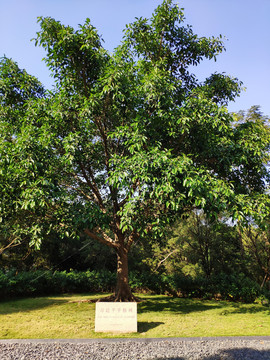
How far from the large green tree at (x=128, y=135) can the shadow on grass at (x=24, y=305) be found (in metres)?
3.12

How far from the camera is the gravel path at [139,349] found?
492 cm

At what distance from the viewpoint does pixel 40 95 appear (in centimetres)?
927

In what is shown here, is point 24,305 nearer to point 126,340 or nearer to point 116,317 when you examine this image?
point 116,317

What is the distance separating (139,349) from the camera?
17.4 ft

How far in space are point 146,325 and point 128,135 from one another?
17.6 feet

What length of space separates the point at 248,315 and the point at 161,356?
17.4ft

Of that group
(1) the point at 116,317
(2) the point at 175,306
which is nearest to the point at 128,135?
(1) the point at 116,317

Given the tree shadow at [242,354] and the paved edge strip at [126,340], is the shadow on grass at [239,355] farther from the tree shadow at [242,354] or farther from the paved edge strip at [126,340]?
the paved edge strip at [126,340]

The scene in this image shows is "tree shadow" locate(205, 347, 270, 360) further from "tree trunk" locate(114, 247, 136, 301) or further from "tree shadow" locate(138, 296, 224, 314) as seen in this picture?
"tree trunk" locate(114, 247, 136, 301)

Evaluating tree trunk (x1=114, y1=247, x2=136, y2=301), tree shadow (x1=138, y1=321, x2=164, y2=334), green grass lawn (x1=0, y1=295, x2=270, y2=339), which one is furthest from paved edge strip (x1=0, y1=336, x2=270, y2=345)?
tree trunk (x1=114, y1=247, x2=136, y2=301)

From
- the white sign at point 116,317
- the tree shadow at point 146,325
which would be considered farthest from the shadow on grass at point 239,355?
the tree shadow at point 146,325

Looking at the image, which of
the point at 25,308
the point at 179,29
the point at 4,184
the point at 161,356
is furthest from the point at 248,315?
the point at 179,29

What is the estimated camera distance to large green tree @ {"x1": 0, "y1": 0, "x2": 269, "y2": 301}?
634cm

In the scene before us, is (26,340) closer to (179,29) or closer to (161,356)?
(161,356)
